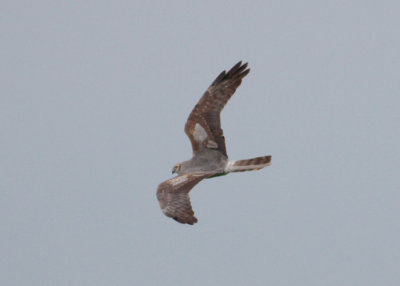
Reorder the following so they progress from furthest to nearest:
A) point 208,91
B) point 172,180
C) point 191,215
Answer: point 208,91 < point 172,180 < point 191,215

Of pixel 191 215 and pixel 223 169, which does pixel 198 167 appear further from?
pixel 191 215

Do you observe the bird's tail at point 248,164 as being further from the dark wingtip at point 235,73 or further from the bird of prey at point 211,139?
the dark wingtip at point 235,73

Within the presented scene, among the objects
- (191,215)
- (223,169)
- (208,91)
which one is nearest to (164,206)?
(191,215)

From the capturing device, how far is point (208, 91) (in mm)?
19953

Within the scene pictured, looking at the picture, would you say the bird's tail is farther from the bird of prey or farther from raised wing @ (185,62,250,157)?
raised wing @ (185,62,250,157)

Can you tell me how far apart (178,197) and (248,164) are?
2033 millimetres

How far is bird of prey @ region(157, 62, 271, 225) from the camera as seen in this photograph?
19.2 m

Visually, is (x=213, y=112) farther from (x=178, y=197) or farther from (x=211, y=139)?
(x=178, y=197)

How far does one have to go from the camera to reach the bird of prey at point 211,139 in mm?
19156

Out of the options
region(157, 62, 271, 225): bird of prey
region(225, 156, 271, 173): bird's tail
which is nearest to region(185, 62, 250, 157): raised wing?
region(157, 62, 271, 225): bird of prey

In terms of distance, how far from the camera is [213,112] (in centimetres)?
1973

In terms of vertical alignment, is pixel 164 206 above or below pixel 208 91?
below

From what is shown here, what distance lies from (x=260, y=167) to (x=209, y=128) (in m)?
1.54

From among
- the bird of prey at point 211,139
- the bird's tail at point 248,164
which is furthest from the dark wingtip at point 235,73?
the bird's tail at point 248,164
